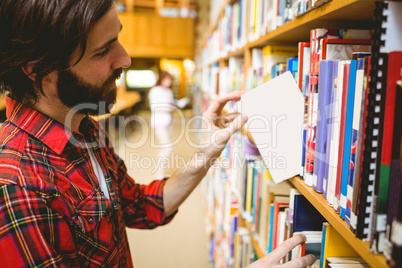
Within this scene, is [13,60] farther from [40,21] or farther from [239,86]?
[239,86]

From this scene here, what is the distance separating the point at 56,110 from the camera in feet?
3.11

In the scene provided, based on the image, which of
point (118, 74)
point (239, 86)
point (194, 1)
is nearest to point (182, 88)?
point (194, 1)

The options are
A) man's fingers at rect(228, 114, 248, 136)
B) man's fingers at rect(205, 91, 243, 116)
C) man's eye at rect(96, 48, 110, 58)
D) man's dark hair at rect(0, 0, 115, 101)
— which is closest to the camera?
→ man's dark hair at rect(0, 0, 115, 101)

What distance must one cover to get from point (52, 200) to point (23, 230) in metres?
0.09

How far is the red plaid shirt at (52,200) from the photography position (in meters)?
0.73

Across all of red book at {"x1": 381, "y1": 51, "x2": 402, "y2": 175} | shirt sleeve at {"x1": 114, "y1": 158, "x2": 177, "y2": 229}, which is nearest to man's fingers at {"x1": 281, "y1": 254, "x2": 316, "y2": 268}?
red book at {"x1": 381, "y1": 51, "x2": 402, "y2": 175}

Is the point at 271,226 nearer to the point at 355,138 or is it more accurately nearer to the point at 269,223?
the point at 269,223

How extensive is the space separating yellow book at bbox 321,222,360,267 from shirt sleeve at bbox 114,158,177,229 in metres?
0.68

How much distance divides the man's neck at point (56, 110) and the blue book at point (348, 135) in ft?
2.47

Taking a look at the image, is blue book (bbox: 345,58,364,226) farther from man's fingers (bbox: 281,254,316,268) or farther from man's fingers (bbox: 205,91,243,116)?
man's fingers (bbox: 205,91,243,116)

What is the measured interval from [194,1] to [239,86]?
823cm

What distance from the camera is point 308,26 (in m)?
0.88

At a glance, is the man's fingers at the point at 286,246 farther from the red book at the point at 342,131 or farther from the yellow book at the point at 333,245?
the red book at the point at 342,131

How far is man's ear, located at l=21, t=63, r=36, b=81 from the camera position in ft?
2.96
